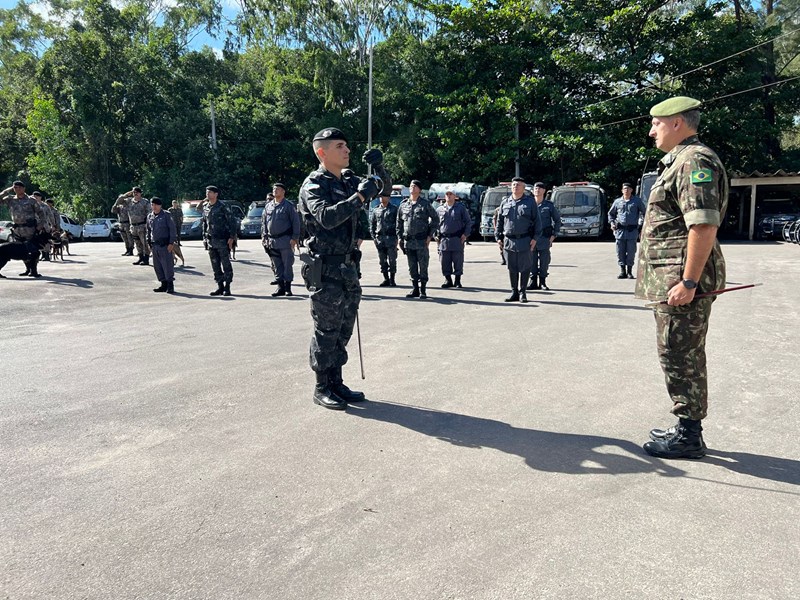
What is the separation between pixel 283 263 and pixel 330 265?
21.0ft

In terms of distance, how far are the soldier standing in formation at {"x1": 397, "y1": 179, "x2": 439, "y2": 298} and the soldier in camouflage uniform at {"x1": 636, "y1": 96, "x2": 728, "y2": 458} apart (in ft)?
22.0

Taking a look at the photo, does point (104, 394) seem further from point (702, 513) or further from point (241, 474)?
point (702, 513)

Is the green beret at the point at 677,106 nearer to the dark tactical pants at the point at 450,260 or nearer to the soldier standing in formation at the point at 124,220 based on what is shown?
the dark tactical pants at the point at 450,260

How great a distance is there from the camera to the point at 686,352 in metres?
3.52

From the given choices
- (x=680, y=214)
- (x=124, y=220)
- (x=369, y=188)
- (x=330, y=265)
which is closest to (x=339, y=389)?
(x=330, y=265)

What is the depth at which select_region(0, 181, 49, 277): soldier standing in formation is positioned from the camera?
12.9m

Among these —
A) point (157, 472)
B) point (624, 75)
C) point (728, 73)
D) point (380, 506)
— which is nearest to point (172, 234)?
point (157, 472)

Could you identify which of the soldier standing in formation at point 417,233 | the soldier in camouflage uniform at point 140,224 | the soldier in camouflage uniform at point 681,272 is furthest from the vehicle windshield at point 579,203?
the soldier in camouflage uniform at point 681,272

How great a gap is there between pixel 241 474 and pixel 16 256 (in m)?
11.9

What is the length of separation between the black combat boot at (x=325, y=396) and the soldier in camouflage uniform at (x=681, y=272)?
219 centimetres

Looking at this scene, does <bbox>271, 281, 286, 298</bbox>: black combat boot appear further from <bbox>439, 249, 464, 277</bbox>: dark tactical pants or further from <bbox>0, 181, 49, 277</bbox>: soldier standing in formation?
<bbox>0, 181, 49, 277</bbox>: soldier standing in formation

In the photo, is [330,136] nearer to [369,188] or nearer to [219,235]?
[369,188]

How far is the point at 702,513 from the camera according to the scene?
2938mm

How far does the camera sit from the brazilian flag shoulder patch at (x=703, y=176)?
3275 millimetres
